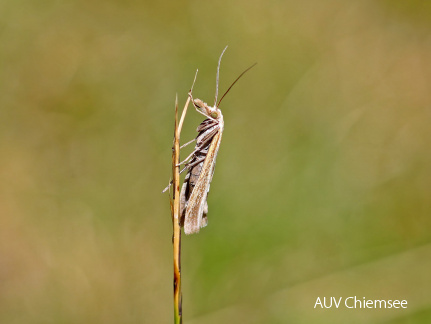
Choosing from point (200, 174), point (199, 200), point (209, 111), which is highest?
point (209, 111)

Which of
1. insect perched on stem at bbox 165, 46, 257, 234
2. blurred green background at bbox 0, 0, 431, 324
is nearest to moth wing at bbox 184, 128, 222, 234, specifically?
insect perched on stem at bbox 165, 46, 257, 234

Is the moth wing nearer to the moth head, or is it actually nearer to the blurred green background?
the moth head

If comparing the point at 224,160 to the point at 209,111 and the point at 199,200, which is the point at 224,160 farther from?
the point at 199,200

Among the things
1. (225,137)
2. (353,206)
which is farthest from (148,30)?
(353,206)

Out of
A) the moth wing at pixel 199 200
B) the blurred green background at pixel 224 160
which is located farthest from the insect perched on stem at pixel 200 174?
the blurred green background at pixel 224 160

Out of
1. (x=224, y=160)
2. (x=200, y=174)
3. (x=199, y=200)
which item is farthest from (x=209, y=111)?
(x=224, y=160)

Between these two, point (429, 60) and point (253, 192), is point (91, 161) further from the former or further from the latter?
point (429, 60)

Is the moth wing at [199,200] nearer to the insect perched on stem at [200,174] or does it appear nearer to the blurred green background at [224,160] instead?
the insect perched on stem at [200,174]
